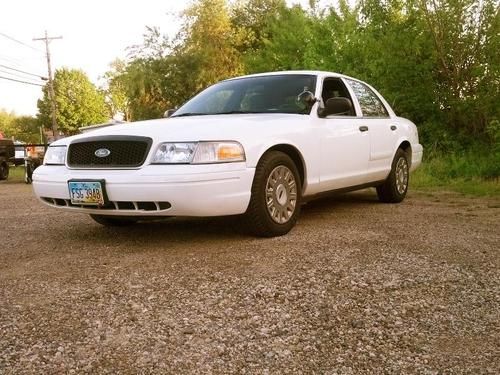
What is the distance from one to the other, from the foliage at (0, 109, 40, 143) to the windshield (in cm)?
6411

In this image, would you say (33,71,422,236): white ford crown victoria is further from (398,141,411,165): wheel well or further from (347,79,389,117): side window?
(398,141,411,165): wheel well

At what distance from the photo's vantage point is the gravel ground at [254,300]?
7.02ft

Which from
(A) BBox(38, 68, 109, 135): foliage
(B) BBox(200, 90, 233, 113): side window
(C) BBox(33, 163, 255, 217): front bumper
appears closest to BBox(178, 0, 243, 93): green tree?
(B) BBox(200, 90, 233, 113): side window

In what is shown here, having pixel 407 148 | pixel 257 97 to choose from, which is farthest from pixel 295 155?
pixel 407 148

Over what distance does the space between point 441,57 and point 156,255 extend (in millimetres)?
8695

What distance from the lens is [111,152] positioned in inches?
158

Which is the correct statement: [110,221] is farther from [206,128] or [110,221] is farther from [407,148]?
[407,148]

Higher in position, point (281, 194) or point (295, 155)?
point (295, 155)

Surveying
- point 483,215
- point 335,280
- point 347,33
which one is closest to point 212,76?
point 347,33

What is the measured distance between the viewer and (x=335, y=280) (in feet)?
10.2

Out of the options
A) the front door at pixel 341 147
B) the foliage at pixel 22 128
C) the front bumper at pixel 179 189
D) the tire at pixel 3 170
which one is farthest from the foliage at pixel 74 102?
the front bumper at pixel 179 189

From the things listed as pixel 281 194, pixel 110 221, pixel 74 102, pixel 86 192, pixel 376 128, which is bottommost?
pixel 110 221

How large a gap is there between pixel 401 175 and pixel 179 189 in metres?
3.60

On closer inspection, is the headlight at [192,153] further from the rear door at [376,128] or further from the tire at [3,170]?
the tire at [3,170]
